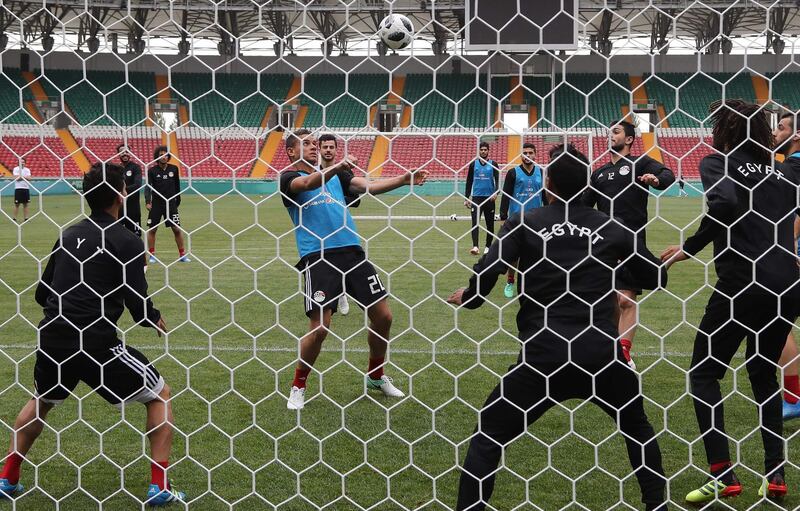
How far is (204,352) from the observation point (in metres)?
6.68

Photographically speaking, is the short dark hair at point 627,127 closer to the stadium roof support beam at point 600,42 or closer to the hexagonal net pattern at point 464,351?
the hexagonal net pattern at point 464,351

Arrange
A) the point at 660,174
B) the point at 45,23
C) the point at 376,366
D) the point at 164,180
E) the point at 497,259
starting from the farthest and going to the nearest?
the point at 45,23 → the point at 164,180 → the point at 660,174 → the point at 376,366 → the point at 497,259

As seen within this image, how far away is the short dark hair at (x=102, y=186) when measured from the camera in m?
3.65

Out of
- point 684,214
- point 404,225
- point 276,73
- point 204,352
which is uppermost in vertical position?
point 204,352

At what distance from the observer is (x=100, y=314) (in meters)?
Answer: 3.66

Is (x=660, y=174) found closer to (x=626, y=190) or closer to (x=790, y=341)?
(x=626, y=190)

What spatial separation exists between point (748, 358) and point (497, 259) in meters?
1.41

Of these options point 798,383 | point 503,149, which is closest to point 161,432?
point 798,383

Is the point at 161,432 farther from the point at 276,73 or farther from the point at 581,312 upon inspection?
the point at 276,73

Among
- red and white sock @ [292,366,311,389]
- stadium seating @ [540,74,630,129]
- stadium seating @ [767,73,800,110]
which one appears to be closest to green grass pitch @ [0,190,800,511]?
red and white sock @ [292,366,311,389]

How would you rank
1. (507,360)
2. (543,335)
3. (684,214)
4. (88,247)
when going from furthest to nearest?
1. (684,214)
2. (507,360)
3. (88,247)
4. (543,335)

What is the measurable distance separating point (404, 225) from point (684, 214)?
7578 millimetres

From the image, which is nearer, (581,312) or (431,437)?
(581,312)

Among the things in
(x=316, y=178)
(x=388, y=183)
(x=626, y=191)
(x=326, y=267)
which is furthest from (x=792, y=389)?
(x=316, y=178)
